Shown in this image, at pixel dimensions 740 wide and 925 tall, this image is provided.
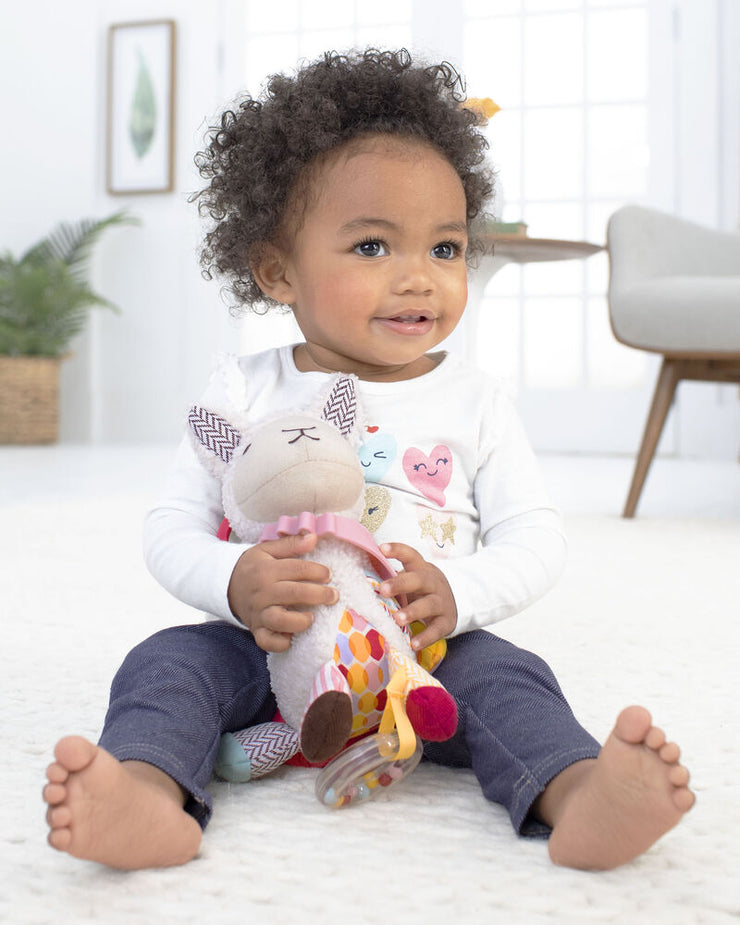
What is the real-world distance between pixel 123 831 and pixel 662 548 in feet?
4.14

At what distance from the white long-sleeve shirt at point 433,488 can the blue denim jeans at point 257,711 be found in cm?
3

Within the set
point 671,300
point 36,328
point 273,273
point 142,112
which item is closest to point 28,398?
point 36,328

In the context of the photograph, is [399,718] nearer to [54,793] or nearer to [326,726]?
[326,726]

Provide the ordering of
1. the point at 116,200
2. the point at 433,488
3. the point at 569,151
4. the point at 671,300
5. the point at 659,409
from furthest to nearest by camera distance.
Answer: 1. the point at 116,200
2. the point at 569,151
3. the point at 659,409
4. the point at 671,300
5. the point at 433,488

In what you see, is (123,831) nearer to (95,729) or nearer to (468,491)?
(95,729)

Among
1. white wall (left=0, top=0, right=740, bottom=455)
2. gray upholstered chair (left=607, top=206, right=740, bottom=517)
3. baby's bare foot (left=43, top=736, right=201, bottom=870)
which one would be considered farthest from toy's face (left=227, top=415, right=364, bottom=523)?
white wall (left=0, top=0, right=740, bottom=455)

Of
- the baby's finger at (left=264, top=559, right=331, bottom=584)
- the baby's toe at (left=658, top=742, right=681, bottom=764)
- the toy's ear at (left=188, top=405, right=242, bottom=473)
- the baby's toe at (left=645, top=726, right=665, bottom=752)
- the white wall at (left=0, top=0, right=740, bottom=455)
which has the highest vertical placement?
the white wall at (left=0, top=0, right=740, bottom=455)

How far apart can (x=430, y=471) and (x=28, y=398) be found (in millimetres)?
3782

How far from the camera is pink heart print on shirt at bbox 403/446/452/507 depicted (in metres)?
0.77

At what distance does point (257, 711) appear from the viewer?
26.4 inches

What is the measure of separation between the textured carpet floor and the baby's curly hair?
15.9 inches

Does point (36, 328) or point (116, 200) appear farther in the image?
point (116, 200)

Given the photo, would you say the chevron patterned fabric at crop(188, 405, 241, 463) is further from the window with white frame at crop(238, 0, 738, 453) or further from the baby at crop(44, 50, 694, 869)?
the window with white frame at crop(238, 0, 738, 453)

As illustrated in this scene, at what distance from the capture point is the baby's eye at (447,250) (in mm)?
783
